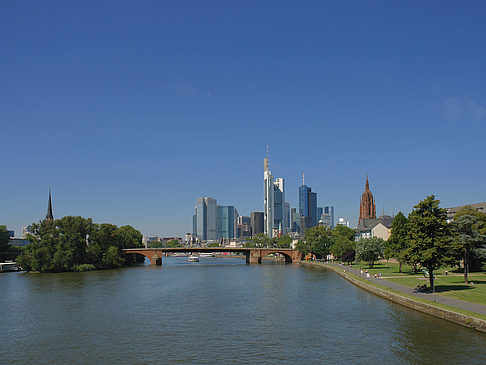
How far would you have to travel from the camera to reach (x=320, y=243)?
155 m

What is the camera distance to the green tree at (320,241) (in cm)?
15338

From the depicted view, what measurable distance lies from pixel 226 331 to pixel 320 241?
11865cm

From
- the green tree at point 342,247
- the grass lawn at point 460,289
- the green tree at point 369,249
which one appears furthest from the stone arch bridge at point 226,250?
the grass lawn at point 460,289

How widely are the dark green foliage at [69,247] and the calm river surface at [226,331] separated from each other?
147 ft

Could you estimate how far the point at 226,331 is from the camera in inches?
1631

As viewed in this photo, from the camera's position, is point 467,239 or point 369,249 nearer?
point 467,239

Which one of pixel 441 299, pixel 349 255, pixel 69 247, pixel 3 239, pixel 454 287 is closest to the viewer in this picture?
pixel 441 299

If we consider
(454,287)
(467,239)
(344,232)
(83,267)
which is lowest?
(83,267)

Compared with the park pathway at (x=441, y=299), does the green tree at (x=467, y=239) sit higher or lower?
higher

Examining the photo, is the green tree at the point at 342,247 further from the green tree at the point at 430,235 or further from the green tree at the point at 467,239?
the green tree at the point at 430,235

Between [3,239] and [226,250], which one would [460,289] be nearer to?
[226,250]

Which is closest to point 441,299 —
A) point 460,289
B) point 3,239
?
point 460,289

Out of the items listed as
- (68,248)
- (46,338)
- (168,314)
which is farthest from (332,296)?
(68,248)

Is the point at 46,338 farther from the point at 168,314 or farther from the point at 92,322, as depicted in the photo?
the point at 168,314
